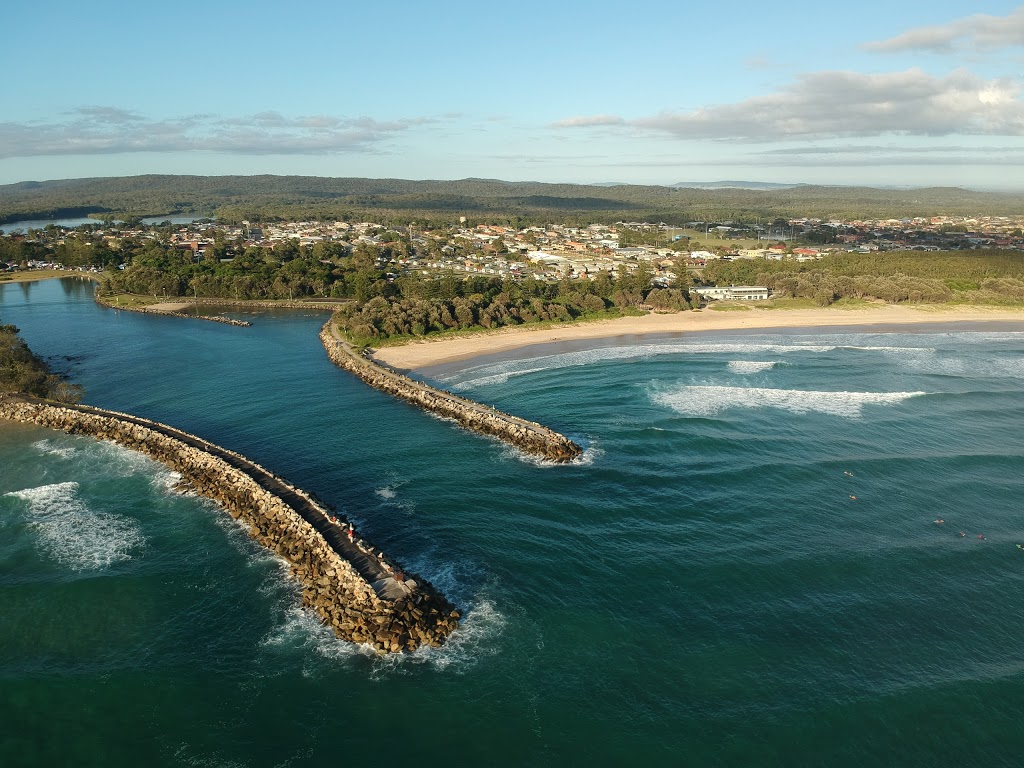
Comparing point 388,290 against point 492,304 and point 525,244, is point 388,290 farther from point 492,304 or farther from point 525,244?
point 525,244

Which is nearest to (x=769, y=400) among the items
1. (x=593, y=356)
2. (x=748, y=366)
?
(x=748, y=366)

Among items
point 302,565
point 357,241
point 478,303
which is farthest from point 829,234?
point 302,565

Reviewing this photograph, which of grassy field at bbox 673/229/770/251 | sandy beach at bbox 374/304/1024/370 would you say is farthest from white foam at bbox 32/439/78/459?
grassy field at bbox 673/229/770/251

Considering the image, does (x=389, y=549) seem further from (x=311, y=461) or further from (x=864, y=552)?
(x=864, y=552)

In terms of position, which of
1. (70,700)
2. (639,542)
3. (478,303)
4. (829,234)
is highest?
(829,234)

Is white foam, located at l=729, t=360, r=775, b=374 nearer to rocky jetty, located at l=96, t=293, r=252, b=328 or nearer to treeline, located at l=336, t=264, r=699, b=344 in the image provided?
treeline, located at l=336, t=264, r=699, b=344

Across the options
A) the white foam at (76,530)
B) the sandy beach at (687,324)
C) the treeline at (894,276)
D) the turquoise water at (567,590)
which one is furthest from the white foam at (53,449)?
the treeline at (894,276)

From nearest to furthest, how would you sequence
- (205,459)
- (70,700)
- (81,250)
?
(70,700) < (205,459) < (81,250)

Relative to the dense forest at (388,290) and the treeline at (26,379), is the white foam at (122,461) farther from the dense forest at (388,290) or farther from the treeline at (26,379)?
the dense forest at (388,290)
